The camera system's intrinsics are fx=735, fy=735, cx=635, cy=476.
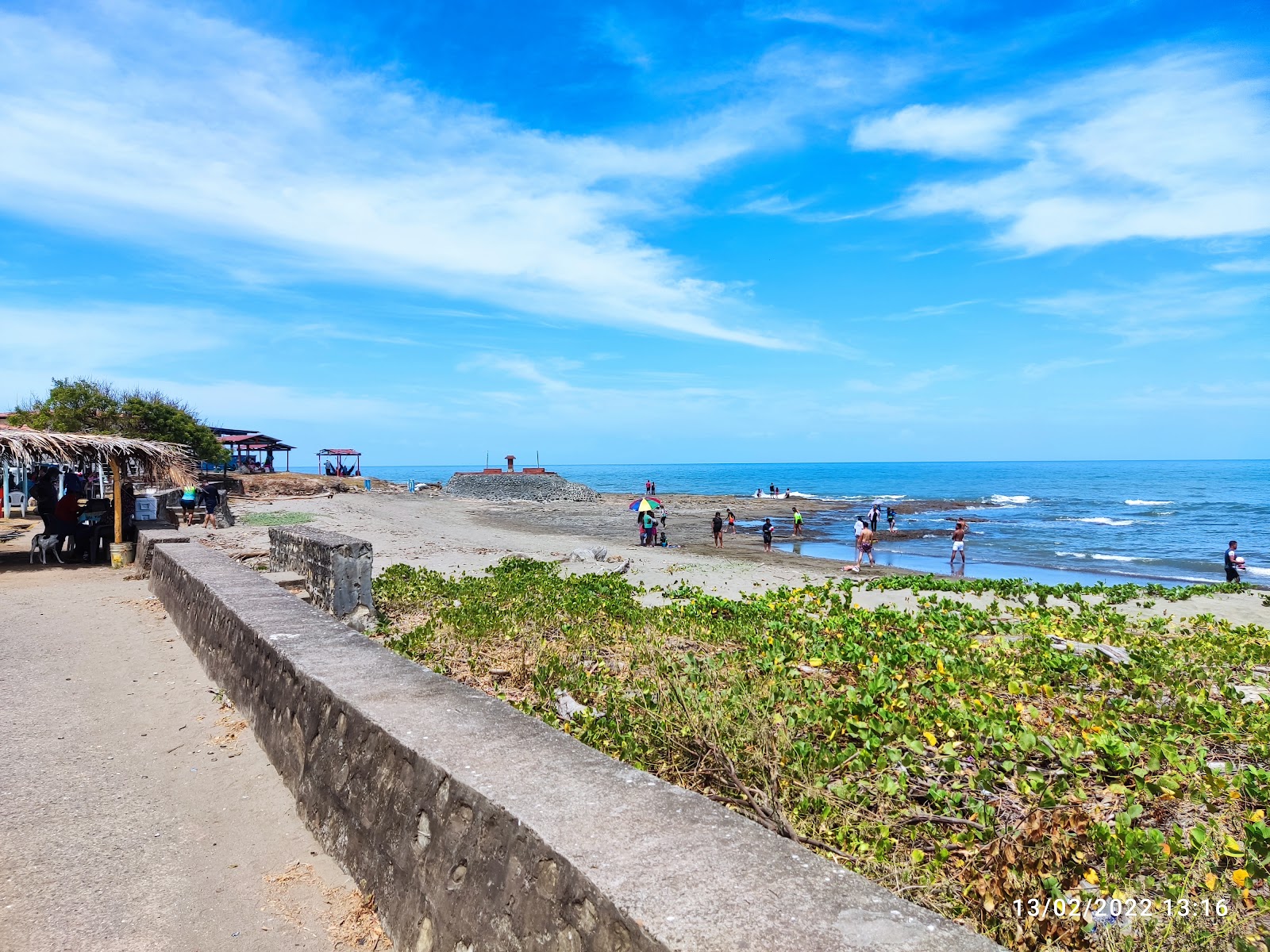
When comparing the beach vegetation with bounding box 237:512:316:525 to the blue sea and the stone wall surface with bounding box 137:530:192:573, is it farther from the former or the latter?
the blue sea

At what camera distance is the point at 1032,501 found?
6044cm

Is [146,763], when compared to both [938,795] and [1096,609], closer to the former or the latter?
[938,795]

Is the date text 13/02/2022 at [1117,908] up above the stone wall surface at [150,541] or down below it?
below

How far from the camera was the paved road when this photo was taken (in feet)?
8.79

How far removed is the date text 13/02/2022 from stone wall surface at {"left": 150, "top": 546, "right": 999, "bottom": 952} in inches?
47.8

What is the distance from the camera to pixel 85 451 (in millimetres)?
12453

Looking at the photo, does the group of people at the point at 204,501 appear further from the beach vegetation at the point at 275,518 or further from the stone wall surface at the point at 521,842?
the stone wall surface at the point at 521,842

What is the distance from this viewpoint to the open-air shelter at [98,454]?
1179cm

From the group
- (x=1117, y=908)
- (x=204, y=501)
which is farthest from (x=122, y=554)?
(x=1117, y=908)

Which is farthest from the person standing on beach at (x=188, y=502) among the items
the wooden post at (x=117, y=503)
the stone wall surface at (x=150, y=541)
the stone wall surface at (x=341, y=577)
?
the stone wall surface at (x=341, y=577)

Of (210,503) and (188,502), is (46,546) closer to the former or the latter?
(210,503)

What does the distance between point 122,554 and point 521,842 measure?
42.7ft

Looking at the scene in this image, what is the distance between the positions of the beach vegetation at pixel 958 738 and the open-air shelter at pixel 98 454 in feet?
25.0

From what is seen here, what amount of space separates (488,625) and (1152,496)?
2996 inches
